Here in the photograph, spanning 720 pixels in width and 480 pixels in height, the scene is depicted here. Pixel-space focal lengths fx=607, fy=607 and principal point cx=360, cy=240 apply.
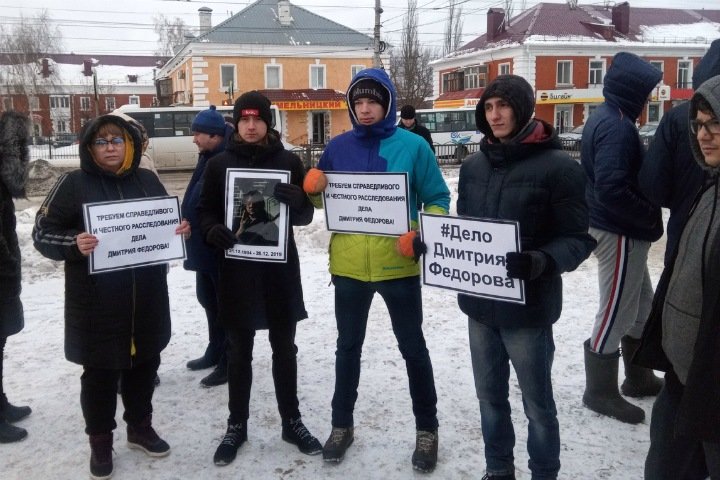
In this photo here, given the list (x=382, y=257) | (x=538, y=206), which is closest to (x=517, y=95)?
(x=538, y=206)

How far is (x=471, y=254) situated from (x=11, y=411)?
3.23 m

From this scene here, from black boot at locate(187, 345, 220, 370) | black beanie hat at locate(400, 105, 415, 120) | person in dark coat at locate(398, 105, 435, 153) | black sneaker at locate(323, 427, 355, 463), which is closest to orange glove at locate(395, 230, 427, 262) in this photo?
black sneaker at locate(323, 427, 355, 463)

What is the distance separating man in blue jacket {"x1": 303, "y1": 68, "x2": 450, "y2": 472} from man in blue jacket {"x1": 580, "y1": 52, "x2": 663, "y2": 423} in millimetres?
1103

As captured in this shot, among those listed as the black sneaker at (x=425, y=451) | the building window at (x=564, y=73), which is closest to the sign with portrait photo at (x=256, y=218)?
the black sneaker at (x=425, y=451)

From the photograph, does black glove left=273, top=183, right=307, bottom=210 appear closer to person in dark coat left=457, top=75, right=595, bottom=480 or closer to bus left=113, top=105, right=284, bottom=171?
person in dark coat left=457, top=75, right=595, bottom=480

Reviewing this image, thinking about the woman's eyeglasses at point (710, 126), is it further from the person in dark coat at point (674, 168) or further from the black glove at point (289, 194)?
the black glove at point (289, 194)

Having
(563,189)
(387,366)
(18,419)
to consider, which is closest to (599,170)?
(563,189)

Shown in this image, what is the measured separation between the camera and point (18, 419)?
4.04 m

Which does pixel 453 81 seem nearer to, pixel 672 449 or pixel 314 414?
pixel 314 414

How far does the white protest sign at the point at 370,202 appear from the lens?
335 centimetres

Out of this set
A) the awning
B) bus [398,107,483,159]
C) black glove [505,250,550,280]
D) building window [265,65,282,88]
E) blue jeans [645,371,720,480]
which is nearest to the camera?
blue jeans [645,371,720,480]

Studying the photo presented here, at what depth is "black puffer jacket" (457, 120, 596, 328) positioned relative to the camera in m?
2.76

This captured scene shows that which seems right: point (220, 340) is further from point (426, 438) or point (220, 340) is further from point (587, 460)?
point (587, 460)

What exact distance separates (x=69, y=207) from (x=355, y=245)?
61.6 inches
